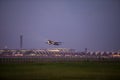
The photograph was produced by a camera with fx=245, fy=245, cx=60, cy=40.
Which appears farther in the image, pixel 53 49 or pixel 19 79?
pixel 53 49

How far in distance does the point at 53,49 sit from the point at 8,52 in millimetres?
29864

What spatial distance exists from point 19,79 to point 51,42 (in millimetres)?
30090

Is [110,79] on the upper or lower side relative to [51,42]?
lower

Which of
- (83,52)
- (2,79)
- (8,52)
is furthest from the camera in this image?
(83,52)

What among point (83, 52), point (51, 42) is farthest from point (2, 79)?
point (83, 52)

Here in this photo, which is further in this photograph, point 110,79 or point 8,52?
point 8,52

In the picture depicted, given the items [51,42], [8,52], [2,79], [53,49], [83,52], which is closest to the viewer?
[2,79]

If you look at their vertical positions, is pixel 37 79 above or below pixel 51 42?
below

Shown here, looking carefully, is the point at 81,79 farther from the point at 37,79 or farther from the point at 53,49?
the point at 53,49

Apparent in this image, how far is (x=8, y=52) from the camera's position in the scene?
5960 inches

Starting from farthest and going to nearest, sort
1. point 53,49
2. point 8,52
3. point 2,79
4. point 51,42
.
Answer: point 53,49 → point 8,52 → point 51,42 → point 2,79

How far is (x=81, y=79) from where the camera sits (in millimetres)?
21500

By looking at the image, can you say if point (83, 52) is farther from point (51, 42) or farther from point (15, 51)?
point (51, 42)

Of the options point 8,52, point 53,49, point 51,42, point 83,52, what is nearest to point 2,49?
point 8,52
